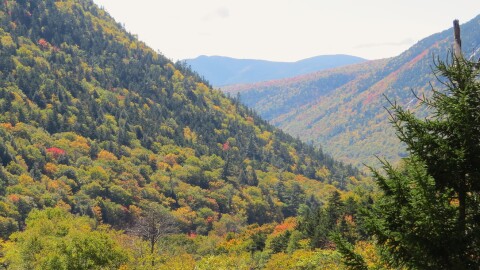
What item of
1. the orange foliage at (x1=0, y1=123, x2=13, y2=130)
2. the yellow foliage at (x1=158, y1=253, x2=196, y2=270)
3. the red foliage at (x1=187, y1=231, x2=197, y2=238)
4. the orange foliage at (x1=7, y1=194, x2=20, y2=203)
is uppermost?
the orange foliage at (x1=0, y1=123, x2=13, y2=130)

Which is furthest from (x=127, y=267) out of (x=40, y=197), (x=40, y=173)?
(x=40, y=173)

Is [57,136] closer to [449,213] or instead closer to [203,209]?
[203,209]

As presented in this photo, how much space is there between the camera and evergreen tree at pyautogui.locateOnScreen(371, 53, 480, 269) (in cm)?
1359

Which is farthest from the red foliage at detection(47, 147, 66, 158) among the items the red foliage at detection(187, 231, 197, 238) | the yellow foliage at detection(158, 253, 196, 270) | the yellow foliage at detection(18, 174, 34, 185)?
the yellow foliage at detection(158, 253, 196, 270)

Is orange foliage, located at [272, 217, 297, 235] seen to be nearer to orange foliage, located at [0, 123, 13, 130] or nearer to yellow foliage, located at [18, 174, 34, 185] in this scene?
yellow foliage, located at [18, 174, 34, 185]

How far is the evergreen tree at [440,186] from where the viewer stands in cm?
1359

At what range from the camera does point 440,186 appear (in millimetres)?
14758

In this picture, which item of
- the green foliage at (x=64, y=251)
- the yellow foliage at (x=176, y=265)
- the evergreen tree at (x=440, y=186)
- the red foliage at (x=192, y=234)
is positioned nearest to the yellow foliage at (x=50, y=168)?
the red foliage at (x=192, y=234)

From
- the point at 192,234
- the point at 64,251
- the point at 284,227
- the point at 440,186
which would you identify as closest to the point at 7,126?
the point at 192,234

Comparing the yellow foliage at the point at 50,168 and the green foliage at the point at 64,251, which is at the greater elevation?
the yellow foliage at the point at 50,168

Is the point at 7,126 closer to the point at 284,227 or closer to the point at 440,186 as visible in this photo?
the point at 284,227

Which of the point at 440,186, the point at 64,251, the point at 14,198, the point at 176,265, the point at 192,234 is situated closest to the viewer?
the point at 440,186

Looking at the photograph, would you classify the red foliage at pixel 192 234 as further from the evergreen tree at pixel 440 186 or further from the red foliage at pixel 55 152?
the evergreen tree at pixel 440 186

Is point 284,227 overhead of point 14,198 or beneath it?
beneath
